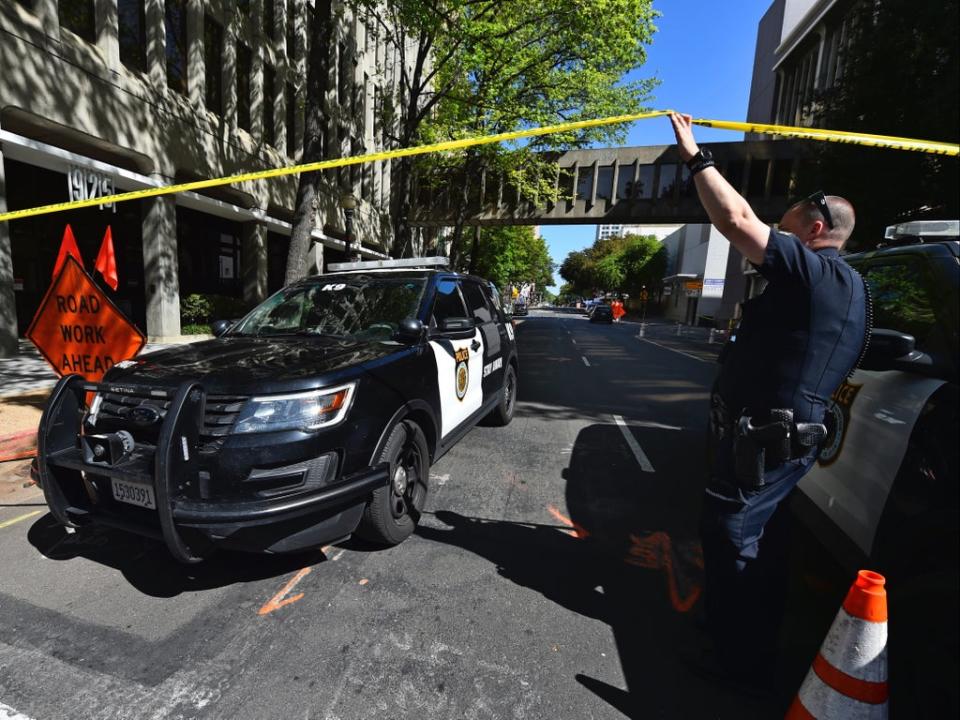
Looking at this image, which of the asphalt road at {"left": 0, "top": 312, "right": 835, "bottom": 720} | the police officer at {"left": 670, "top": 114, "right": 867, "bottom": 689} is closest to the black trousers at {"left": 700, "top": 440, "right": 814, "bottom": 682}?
the police officer at {"left": 670, "top": 114, "right": 867, "bottom": 689}

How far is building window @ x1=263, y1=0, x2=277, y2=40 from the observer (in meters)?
15.9

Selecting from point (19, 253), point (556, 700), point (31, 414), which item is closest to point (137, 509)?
point (556, 700)

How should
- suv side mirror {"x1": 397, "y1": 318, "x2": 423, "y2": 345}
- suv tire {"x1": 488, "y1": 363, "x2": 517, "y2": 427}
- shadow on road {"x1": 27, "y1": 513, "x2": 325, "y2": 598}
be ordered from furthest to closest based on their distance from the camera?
suv tire {"x1": 488, "y1": 363, "x2": 517, "y2": 427} < suv side mirror {"x1": 397, "y1": 318, "x2": 423, "y2": 345} < shadow on road {"x1": 27, "y1": 513, "x2": 325, "y2": 598}

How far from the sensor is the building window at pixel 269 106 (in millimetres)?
16125

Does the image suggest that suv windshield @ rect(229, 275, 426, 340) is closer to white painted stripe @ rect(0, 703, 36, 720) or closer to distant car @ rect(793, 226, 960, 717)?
white painted stripe @ rect(0, 703, 36, 720)

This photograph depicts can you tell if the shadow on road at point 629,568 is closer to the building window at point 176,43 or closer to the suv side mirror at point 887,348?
the suv side mirror at point 887,348

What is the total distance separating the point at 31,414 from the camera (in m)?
5.38

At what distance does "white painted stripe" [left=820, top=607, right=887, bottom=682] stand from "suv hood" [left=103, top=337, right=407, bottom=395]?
2333mm

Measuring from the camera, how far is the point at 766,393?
1.91 m

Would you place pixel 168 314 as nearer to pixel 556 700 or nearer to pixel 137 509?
pixel 137 509

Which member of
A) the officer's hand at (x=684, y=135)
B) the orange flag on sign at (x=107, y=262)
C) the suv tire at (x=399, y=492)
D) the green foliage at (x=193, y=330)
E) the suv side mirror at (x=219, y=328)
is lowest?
the green foliage at (x=193, y=330)

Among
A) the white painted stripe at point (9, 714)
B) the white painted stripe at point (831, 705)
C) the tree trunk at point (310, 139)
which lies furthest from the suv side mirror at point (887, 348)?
the tree trunk at point (310, 139)

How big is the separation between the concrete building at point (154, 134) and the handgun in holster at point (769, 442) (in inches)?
473

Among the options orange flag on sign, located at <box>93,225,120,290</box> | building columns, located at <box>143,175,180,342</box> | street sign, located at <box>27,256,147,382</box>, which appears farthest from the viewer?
building columns, located at <box>143,175,180,342</box>
